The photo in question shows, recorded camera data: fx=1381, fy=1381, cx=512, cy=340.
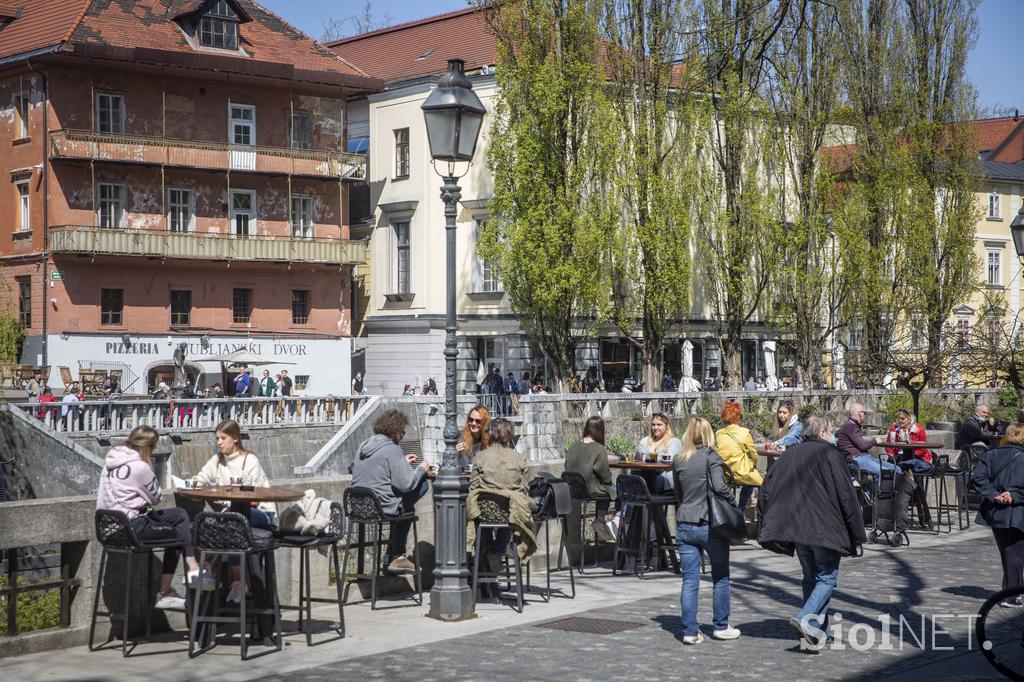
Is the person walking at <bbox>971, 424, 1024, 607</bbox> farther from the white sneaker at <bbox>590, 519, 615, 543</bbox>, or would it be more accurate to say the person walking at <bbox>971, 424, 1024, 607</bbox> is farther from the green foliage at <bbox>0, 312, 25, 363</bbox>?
the green foliage at <bbox>0, 312, 25, 363</bbox>

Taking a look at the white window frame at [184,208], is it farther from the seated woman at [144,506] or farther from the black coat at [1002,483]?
the black coat at [1002,483]

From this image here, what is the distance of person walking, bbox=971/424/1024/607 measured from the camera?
1150 centimetres

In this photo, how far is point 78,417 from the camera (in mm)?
33281

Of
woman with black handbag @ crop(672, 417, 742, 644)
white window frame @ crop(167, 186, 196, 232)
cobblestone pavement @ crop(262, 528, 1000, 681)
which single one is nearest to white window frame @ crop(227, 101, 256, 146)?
white window frame @ crop(167, 186, 196, 232)

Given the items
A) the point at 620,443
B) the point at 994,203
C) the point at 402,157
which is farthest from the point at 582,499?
the point at 994,203

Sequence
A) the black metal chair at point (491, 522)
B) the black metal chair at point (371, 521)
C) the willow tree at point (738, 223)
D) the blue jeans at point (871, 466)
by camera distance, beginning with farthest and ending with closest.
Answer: the willow tree at point (738, 223)
the blue jeans at point (871, 466)
the black metal chair at point (491, 522)
the black metal chair at point (371, 521)

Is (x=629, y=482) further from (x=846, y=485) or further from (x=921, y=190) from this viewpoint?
(x=921, y=190)

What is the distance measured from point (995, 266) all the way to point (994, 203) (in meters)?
3.17

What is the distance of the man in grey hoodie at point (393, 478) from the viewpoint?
1216 cm

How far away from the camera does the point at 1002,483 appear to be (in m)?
11.6

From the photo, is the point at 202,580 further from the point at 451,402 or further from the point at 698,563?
the point at 698,563

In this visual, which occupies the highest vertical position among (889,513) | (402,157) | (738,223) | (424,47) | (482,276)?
(424,47)

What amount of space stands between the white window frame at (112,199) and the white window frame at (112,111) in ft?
5.89

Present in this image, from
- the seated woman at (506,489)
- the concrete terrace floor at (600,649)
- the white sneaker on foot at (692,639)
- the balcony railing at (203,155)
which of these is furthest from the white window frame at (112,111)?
the white sneaker on foot at (692,639)
